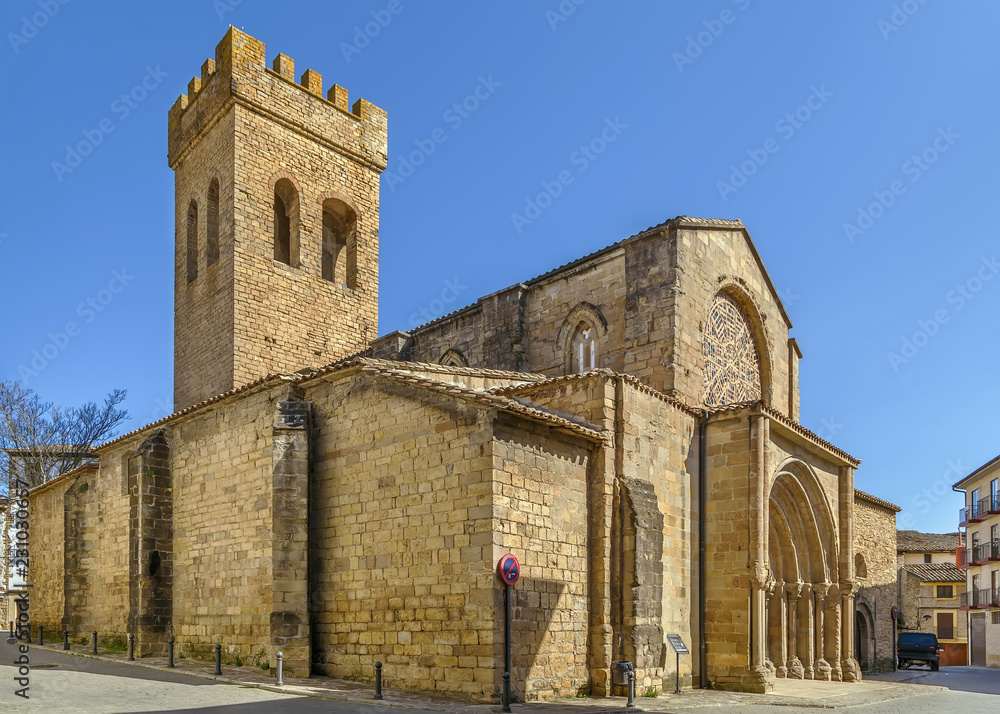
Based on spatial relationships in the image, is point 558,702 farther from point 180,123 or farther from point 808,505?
point 180,123

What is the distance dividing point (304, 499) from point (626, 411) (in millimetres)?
5573

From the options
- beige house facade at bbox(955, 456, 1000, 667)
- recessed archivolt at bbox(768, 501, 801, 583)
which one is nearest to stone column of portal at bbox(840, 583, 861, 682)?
recessed archivolt at bbox(768, 501, 801, 583)

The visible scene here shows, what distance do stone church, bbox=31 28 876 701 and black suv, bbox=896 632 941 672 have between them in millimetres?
12558

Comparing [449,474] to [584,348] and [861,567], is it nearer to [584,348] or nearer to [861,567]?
[584,348]

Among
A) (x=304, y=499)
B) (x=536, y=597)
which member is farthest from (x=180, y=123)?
(x=536, y=597)

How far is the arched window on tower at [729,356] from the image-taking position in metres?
17.3

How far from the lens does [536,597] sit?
1123cm

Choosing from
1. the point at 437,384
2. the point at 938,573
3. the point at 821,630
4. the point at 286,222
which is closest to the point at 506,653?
the point at 437,384

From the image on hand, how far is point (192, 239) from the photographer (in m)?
24.2

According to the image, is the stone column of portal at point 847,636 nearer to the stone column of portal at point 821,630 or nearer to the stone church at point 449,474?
the stone church at point 449,474

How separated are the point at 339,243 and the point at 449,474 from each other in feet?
50.1

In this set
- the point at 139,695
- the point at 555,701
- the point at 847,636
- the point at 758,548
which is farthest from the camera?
the point at 847,636

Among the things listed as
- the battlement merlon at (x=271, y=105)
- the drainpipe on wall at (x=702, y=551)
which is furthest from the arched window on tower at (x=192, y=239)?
the drainpipe on wall at (x=702, y=551)

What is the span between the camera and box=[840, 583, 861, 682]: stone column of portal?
1809 centimetres
